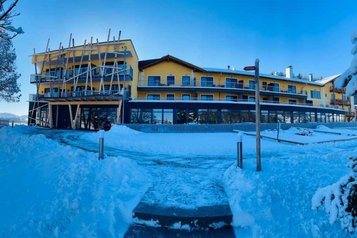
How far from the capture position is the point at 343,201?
11.9 feet

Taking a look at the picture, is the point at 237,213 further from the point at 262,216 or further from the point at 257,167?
the point at 257,167

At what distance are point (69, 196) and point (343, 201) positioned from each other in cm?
495

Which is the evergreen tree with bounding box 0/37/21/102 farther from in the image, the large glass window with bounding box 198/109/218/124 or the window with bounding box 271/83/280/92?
the window with bounding box 271/83/280/92

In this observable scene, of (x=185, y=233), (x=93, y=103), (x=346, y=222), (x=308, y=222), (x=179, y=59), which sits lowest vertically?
(x=185, y=233)

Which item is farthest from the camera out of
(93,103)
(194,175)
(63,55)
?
(63,55)

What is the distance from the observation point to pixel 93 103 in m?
31.1

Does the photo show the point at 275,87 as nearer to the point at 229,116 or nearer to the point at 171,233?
the point at 229,116

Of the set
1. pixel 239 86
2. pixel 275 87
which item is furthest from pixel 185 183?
pixel 275 87

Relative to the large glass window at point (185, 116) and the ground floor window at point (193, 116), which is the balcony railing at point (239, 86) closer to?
the ground floor window at point (193, 116)

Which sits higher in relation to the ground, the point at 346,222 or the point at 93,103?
the point at 93,103

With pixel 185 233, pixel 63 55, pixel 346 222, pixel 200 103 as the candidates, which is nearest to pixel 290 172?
pixel 346 222

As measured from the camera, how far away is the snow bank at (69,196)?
4297 mm

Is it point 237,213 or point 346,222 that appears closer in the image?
point 346,222

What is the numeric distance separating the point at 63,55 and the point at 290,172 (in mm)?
36649
